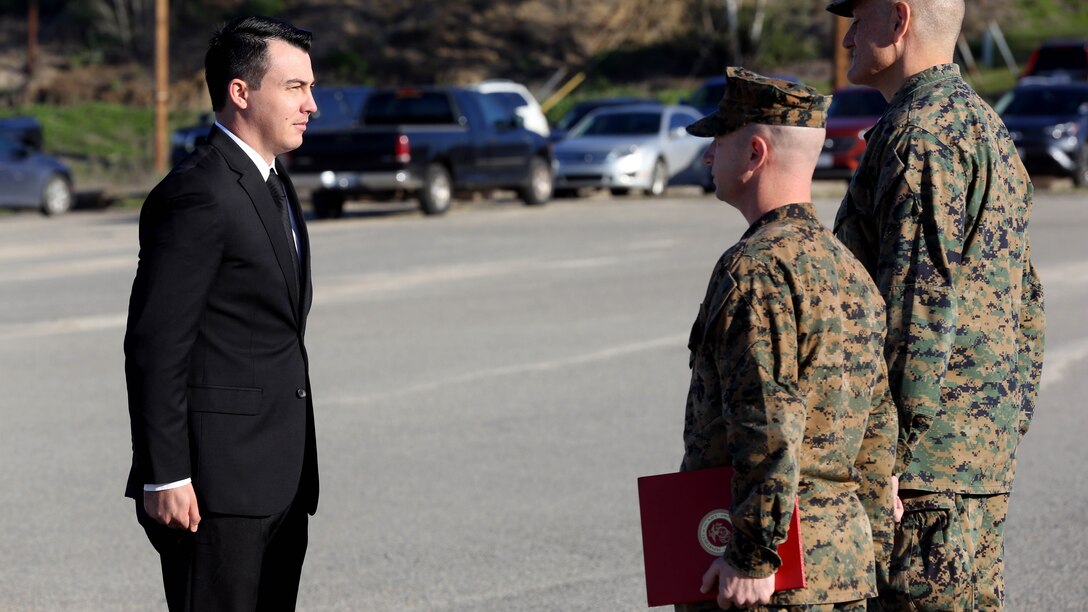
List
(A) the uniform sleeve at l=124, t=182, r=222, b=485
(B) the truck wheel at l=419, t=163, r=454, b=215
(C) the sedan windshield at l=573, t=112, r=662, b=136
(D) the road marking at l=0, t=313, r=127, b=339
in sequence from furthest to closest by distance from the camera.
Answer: (C) the sedan windshield at l=573, t=112, r=662, b=136
(B) the truck wheel at l=419, t=163, r=454, b=215
(D) the road marking at l=0, t=313, r=127, b=339
(A) the uniform sleeve at l=124, t=182, r=222, b=485

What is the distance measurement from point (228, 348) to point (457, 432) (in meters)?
4.93

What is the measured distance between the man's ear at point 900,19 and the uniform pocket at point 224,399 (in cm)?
181

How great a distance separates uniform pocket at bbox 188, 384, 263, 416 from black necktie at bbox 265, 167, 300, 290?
0.29m

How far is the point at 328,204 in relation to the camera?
22.9 metres

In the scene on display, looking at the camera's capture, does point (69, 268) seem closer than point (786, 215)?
No

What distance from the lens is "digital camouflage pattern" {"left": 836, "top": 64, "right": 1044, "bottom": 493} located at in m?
3.46

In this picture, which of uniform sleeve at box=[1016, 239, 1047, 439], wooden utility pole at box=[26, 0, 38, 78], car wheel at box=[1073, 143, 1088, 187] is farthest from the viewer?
wooden utility pole at box=[26, 0, 38, 78]

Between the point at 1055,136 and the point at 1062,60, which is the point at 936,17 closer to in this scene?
the point at 1055,136

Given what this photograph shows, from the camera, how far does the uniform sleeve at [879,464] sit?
322cm

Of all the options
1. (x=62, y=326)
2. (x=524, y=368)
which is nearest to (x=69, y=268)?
(x=62, y=326)

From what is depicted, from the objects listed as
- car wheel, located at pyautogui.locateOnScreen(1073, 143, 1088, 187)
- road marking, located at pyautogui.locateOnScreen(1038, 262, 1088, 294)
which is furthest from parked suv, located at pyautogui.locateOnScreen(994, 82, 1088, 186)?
road marking, located at pyautogui.locateOnScreen(1038, 262, 1088, 294)

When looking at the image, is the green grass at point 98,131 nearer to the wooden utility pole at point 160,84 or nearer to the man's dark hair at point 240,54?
the wooden utility pole at point 160,84

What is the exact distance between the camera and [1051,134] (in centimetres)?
2544

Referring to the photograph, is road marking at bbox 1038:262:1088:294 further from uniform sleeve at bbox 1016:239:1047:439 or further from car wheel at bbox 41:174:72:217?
car wheel at bbox 41:174:72:217
